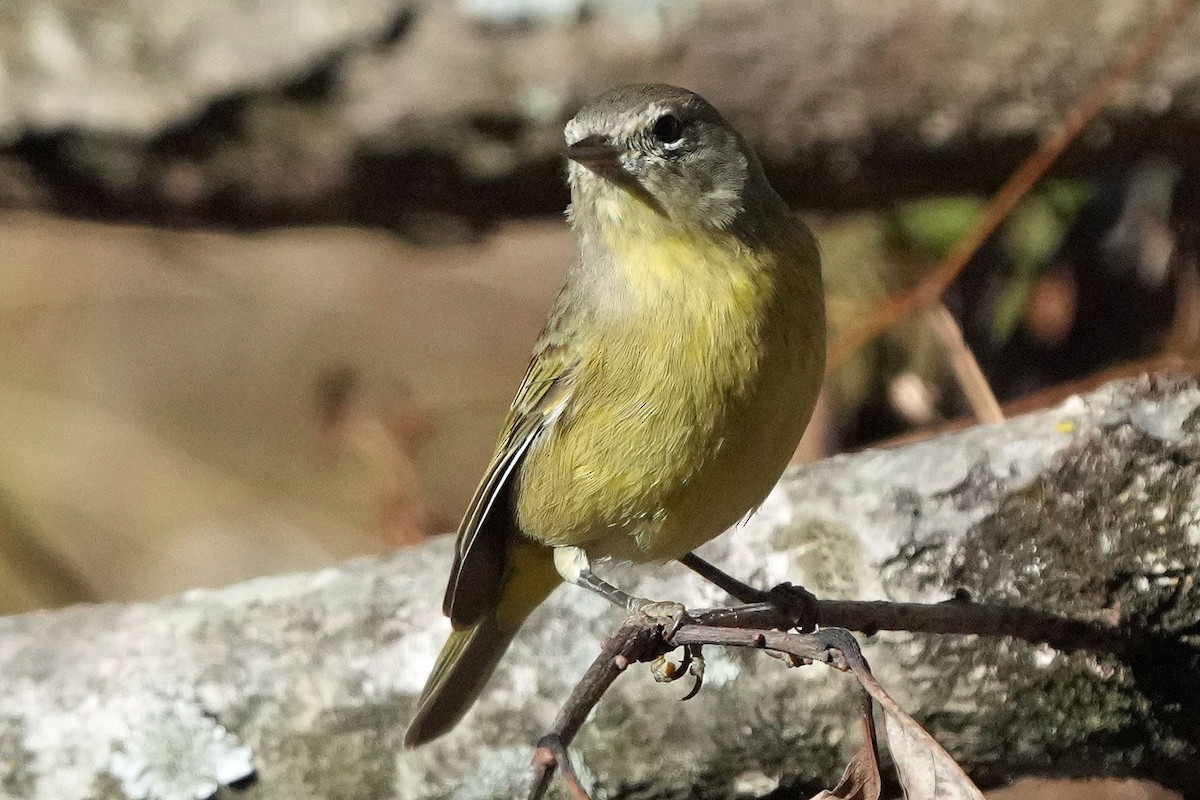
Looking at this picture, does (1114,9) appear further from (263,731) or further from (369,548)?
(369,548)

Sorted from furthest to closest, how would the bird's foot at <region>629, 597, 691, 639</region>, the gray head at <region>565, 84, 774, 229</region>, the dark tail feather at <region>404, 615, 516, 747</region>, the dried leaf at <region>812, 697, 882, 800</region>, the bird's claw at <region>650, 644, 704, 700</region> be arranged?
the dark tail feather at <region>404, 615, 516, 747</region> → the gray head at <region>565, 84, 774, 229</region> → the bird's claw at <region>650, 644, 704, 700</region> → the bird's foot at <region>629, 597, 691, 639</region> → the dried leaf at <region>812, 697, 882, 800</region>

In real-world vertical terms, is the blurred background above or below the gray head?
above

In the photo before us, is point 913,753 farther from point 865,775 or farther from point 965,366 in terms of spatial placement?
point 965,366

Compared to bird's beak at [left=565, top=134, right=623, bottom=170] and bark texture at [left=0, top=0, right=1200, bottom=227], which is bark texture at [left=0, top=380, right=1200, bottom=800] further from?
bark texture at [left=0, top=0, right=1200, bottom=227]

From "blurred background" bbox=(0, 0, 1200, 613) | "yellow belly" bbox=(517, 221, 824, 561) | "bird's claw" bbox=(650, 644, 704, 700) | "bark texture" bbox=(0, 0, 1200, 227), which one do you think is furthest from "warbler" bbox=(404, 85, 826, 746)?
"bark texture" bbox=(0, 0, 1200, 227)

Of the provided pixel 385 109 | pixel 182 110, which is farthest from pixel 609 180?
pixel 182 110

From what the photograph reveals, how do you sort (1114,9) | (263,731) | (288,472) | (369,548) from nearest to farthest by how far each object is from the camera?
(263,731), (1114,9), (369,548), (288,472)

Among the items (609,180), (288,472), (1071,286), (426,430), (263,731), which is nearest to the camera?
(609,180)
